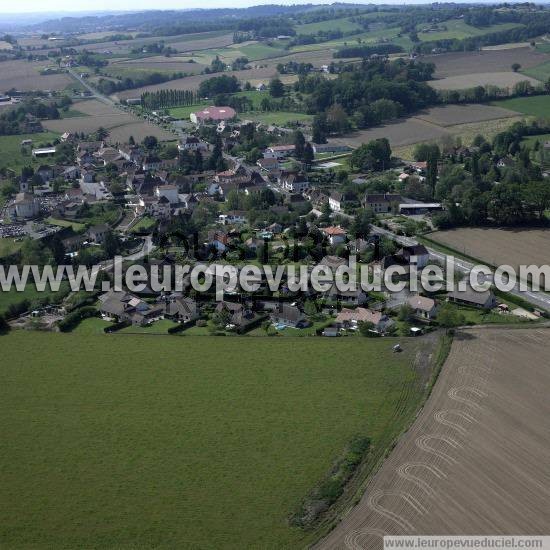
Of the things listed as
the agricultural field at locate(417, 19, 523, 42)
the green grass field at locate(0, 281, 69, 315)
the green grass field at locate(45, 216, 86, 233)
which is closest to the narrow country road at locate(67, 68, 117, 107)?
the green grass field at locate(45, 216, 86, 233)

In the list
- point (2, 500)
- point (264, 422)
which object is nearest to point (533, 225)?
point (264, 422)

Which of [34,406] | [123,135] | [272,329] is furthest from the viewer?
[123,135]

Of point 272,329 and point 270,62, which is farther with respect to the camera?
point 270,62

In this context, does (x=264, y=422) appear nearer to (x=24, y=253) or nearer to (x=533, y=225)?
(x=24, y=253)

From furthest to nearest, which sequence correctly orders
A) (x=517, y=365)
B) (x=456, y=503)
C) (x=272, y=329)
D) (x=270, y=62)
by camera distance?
(x=270, y=62) → (x=272, y=329) → (x=517, y=365) → (x=456, y=503)

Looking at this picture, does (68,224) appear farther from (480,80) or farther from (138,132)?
(480,80)

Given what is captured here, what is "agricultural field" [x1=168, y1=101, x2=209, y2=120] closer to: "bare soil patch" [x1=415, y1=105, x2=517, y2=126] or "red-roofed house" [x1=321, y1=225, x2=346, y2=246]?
"bare soil patch" [x1=415, y1=105, x2=517, y2=126]

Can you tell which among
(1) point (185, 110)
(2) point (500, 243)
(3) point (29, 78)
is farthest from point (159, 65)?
(2) point (500, 243)

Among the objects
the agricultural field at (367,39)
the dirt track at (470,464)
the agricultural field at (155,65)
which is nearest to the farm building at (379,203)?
the dirt track at (470,464)
